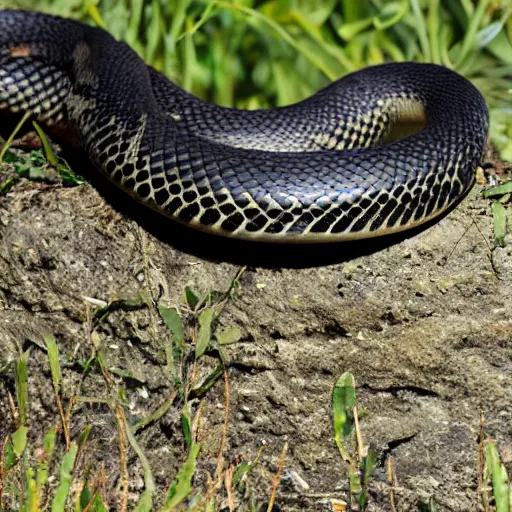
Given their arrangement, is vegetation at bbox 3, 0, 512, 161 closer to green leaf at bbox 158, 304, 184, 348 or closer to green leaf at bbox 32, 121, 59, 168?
green leaf at bbox 32, 121, 59, 168

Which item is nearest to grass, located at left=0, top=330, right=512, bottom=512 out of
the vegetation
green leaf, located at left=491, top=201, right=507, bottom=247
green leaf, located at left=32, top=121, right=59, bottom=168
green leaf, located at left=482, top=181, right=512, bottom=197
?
green leaf, located at left=491, top=201, right=507, bottom=247

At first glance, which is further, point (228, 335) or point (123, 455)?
point (228, 335)

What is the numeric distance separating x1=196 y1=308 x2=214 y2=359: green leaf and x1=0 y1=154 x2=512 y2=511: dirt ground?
0.14m

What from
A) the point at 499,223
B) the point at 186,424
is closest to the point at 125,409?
the point at 186,424

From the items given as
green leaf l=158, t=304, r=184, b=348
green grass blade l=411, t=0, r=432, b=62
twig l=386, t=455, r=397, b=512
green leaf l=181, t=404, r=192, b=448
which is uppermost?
green grass blade l=411, t=0, r=432, b=62

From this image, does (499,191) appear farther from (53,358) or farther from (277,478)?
(53,358)

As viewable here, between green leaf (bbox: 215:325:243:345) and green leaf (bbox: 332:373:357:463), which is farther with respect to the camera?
green leaf (bbox: 215:325:243:345)

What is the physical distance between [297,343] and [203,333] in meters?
0.46

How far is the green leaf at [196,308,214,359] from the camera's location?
3.54m

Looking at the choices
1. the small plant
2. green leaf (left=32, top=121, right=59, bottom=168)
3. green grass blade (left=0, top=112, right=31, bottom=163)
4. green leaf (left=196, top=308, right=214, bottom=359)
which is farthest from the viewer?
green leaf (left=32, top=121, right=59, bottom=168)

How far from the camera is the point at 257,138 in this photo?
4598mm

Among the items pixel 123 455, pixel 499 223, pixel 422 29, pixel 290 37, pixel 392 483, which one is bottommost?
pixel 392 483

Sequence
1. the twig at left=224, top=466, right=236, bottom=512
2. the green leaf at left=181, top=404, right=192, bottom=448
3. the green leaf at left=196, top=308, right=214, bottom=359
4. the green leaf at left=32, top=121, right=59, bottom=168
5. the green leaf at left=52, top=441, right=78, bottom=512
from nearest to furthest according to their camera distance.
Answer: the green leaf at left=52, top=441, right=78, bottom=512, the twig at left=224, top=466, right=236, bottom=512, the green leaf at left=181, top=404, right=192, bottom=448, the green leaf at left=196, top=308, right=214, bottom=359, the green leaf at left=32, top=121, right=59, bottom=168

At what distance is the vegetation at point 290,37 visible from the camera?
5.38 m
